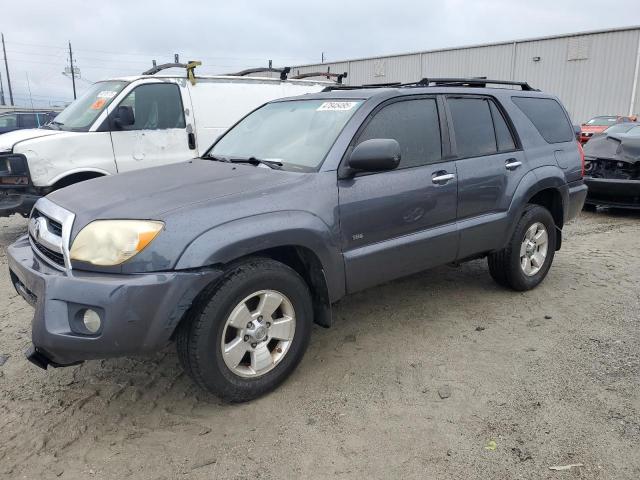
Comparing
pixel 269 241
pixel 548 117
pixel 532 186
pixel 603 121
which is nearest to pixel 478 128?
pixel 532 186

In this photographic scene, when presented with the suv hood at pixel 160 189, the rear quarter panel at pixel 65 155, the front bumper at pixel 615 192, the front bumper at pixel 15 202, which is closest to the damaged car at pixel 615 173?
the front bumper at pixel 615 192

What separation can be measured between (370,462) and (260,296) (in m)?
1.01

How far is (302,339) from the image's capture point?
304 centimetres

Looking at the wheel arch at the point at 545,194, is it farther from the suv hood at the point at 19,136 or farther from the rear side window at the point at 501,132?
the suv hood at the point at 19,136

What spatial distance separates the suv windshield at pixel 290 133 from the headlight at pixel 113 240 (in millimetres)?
1069

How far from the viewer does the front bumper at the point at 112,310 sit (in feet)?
7.89

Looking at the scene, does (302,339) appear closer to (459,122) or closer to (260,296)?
(260,296)

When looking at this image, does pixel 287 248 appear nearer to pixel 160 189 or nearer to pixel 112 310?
pixel 160 189

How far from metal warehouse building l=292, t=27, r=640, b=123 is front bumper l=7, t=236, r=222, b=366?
2133 centimetres

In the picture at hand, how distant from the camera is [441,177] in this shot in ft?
11.9

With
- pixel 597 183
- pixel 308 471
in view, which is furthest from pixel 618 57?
pixel 308 471

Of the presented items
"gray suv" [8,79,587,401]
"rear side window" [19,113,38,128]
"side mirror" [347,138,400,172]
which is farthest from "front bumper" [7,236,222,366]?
"rear side window" [19,113,38,128]

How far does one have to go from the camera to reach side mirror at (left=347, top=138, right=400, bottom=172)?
9.91 feet

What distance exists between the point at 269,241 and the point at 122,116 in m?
4.20
